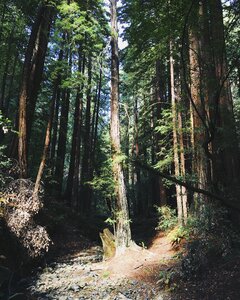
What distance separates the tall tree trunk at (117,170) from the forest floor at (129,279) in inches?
21.9

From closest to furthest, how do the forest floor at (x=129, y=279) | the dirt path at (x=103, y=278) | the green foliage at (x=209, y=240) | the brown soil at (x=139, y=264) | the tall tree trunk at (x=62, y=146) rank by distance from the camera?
the forest floor at (x=129, y=279), the dirt path at (x=103, y=278), the green foliage at (x=209, y=240), the brown soil at (x=139, y=264), the tall tree trunk at (x=62, y=146)

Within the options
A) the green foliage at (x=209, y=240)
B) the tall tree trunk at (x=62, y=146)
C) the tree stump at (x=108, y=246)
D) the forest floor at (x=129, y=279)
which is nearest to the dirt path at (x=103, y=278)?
the forest floor at (x=129, y=279)

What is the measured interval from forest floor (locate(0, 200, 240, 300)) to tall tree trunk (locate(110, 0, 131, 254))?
556mm

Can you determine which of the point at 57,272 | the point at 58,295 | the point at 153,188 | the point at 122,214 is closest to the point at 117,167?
the point at 122,214

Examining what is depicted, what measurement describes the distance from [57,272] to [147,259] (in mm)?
2895

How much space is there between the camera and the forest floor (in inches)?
262

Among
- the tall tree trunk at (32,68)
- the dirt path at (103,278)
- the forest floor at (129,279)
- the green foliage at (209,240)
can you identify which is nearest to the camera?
the forest floor at (129,279)

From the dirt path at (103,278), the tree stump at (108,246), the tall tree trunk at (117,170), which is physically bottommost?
the dirt path at (103,278)

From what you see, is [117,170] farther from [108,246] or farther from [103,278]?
[103,278]

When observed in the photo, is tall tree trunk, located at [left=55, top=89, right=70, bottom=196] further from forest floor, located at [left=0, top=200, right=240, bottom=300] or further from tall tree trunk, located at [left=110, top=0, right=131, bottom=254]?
tall tree trunk, located at [left=110, top=0, right=131, bottom=254]

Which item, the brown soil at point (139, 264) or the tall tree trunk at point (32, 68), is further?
the tall tree trunk at point (32, 68)

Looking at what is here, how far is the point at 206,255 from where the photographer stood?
7.73 metres

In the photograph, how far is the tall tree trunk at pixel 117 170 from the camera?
1020 centimetres

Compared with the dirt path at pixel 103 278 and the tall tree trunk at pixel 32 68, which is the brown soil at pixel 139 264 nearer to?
the dirt path at pixel 103 278
